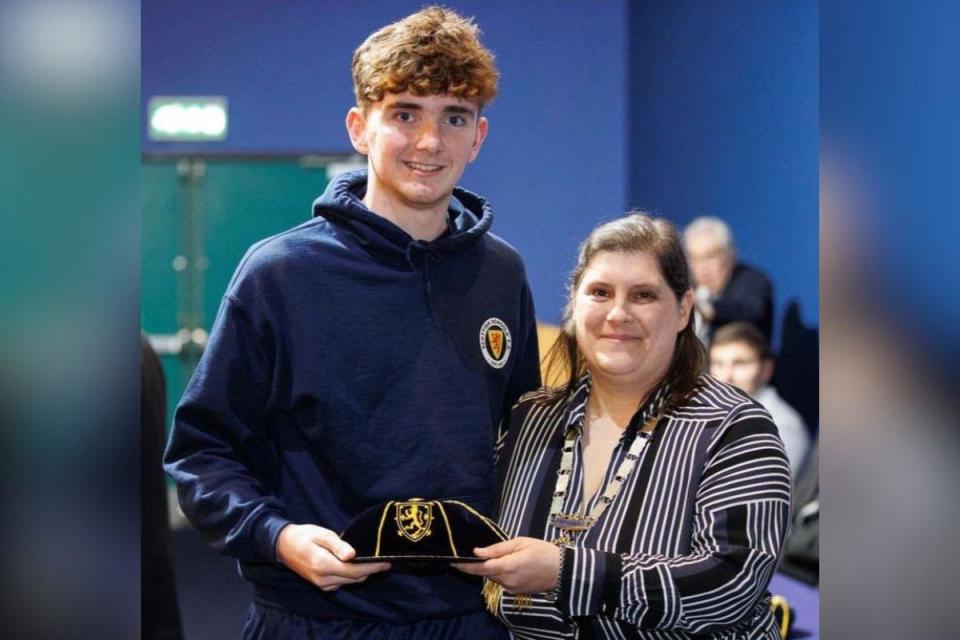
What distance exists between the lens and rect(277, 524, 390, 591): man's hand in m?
1.41

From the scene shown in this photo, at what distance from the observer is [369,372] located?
5.05 feet

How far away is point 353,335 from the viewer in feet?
5.06

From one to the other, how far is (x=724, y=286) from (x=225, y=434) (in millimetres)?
2759

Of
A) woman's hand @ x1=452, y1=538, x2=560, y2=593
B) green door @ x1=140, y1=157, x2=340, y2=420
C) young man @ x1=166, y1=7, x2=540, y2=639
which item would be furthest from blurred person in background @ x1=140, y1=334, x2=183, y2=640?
green door @ x1=140, y1=157, x2=340, y2=420

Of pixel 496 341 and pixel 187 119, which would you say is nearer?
pixel 496 341

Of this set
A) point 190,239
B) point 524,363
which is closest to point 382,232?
point 524,363

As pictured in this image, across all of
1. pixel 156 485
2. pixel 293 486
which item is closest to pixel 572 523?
pixel 293 486

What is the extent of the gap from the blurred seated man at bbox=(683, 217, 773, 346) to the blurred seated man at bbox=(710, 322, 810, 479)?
0.04 metres

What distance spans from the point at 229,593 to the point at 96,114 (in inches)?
163

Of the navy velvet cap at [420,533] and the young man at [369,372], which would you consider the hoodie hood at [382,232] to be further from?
the navy velvet cap at [420,533]

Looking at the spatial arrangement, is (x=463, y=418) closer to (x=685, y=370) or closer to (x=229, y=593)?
(x=685, y=370)

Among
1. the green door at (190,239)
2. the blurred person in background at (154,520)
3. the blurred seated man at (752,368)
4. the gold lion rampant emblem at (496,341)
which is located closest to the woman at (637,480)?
the gold lion rampant emblem at (496,341)

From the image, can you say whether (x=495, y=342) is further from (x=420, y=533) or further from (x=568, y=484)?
(x=420, y=533)

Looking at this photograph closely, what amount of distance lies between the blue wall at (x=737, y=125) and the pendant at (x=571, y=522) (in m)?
2.33
